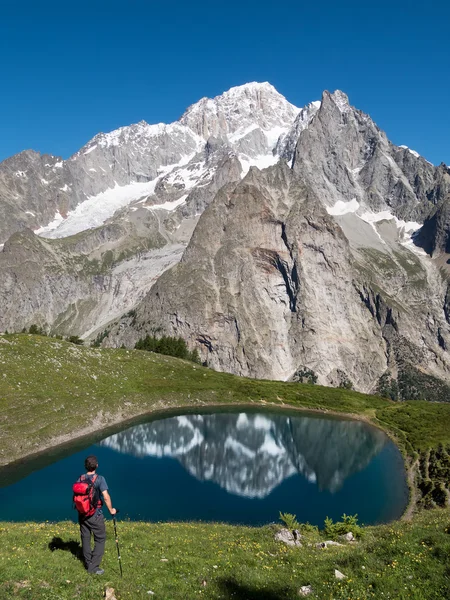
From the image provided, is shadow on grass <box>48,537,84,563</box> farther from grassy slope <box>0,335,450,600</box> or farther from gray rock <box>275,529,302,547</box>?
gray rock <box>275,529,302,547</box>

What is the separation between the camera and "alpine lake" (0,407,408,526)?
40.9 m

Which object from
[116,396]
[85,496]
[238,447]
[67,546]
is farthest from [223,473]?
[85,496]

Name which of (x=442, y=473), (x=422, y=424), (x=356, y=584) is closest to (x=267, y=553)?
(x=356, y=584)

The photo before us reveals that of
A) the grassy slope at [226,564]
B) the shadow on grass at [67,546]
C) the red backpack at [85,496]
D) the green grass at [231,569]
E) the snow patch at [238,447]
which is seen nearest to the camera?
the green grass at [231,569]

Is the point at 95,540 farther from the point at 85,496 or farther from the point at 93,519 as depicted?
the point at 85,496

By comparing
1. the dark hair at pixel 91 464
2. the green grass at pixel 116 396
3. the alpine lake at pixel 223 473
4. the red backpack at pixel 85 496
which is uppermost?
the green grass at pixel 116 396

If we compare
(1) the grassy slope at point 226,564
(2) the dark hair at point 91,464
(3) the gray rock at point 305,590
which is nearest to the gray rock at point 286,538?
(1) the grassy slope at point 226,564

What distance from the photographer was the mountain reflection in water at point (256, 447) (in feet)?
178

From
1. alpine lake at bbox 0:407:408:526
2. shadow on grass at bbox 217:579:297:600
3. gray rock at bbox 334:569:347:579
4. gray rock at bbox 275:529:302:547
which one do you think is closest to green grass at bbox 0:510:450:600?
shadow on grass at bbox 217:579:297:600

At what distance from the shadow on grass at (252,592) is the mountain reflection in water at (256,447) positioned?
104ft

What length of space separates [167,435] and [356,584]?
187 feet

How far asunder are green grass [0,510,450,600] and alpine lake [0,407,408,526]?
18154 millimetres

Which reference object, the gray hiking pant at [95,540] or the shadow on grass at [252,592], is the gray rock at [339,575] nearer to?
the shadow on grass at [252,592]

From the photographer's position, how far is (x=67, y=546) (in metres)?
19.6
